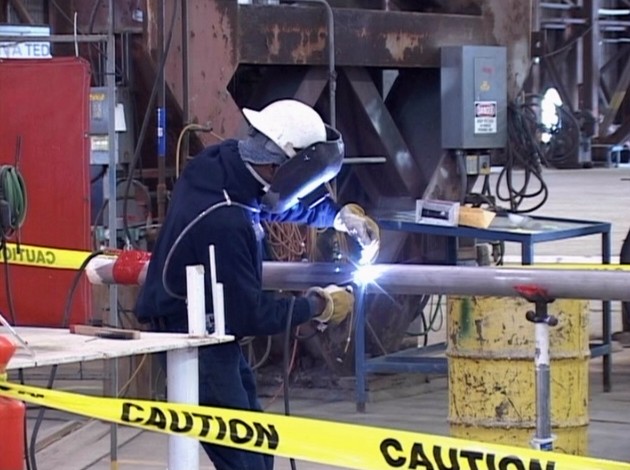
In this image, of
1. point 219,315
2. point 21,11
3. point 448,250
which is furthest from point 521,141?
point 219,315

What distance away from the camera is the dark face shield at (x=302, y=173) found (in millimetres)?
4656

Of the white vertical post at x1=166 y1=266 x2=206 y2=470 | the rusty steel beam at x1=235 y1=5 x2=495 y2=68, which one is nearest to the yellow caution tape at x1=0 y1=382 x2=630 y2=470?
the white vertical post at x1=166 y1=266 x2=206 y2=470

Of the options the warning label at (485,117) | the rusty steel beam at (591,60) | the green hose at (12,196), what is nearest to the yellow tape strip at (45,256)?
the green hose at (12,196)

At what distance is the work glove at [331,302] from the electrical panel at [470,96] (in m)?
4.24

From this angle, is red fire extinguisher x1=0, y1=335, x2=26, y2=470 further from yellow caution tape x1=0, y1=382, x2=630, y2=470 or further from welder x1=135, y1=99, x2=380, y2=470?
welder x1=135, y1=99, x2=380, y2=470

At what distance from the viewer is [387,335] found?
9.48m

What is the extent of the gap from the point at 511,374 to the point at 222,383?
1.81 meters

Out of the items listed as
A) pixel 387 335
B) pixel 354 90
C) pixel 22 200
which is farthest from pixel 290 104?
pixel 387 335

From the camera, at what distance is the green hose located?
4.81 m

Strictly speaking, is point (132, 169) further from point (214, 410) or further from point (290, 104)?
point (214, 410)

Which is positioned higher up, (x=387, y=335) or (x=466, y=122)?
(x=466, y=122)

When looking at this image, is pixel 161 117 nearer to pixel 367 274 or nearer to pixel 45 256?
pixel 45 256

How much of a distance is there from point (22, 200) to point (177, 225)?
60 centimetres

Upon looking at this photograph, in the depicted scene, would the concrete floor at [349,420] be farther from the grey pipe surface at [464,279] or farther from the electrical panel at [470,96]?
the grey pipe surface at [464,279]
